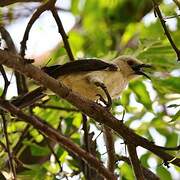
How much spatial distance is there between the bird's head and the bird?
0.10 ft

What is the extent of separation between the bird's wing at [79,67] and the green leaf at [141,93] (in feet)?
0.70

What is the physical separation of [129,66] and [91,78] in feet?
2.13

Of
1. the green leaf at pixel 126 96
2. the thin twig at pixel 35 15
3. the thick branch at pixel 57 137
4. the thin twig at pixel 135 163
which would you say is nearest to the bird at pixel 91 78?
the green leaf at pixel 126 96

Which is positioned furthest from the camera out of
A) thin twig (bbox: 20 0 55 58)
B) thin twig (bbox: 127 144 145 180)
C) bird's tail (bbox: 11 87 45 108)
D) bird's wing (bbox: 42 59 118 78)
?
bird's wing (bbox: 42 59 118 78)

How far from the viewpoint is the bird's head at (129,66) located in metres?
4.61

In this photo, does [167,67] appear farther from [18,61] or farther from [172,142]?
[18,61]

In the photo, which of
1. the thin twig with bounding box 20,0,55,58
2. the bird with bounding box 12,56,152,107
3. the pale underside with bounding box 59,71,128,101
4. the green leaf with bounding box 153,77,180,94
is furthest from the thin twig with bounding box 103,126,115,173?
the thin twig with bounding box 20,0,55,58

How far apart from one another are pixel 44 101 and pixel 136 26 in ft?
6.72

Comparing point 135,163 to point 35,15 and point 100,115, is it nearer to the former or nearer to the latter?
point 100,115

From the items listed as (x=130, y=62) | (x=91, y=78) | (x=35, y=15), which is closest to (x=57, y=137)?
(x=35, y=15)

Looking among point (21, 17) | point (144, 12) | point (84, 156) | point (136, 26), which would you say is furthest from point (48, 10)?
point (144, 12)

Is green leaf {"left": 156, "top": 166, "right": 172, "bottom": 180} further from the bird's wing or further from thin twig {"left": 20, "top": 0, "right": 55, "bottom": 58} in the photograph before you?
thin twig {"left": 20, "top": 0, "right": 55, "bottom": 58}

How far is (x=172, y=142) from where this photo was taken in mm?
4883

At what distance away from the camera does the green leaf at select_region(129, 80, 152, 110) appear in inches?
166
